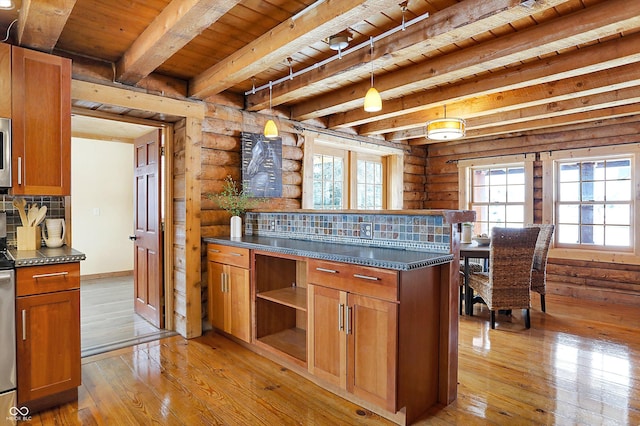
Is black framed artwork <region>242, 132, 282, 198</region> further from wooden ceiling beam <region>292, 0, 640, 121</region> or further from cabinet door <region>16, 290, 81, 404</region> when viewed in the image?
cabinet door <region>16, 290, 81, 404</region>

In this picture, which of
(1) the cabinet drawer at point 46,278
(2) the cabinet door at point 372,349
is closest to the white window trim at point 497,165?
(2) the cabinet door at point 372,349

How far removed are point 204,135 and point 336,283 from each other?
2230 mm

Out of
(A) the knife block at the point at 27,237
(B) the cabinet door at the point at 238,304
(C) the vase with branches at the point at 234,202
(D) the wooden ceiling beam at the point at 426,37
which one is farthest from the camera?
(C) the vase with branches at the point at 234,202

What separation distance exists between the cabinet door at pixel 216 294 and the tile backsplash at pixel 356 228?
586 millimetres

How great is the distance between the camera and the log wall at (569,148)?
16.5ft

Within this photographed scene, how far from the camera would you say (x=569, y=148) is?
542cm

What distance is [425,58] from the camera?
3.32 meters

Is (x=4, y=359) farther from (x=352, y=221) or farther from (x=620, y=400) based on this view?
(x=620, y=400)

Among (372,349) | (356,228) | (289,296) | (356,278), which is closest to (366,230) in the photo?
(356,228)

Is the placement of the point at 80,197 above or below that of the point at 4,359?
above

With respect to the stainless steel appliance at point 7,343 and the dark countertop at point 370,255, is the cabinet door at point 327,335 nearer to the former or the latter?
the dark countertop at point 370,255

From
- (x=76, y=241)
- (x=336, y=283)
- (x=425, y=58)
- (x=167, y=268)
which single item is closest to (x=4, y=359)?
(x=167, y=268)

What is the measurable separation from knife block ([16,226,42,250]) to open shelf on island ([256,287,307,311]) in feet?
5.47

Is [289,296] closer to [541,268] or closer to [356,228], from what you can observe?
[356,228]
